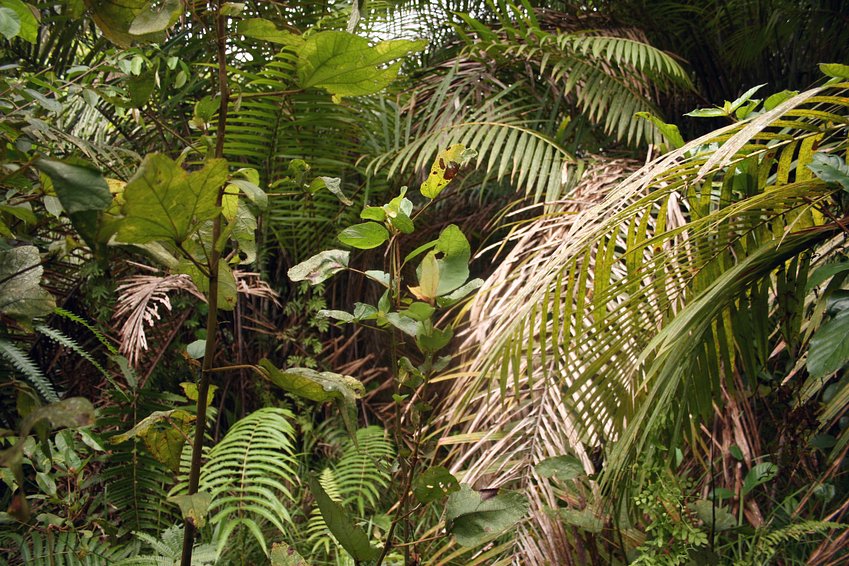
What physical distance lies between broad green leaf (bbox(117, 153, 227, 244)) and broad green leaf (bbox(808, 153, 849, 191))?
861 mm

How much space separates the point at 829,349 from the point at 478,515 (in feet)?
1.93

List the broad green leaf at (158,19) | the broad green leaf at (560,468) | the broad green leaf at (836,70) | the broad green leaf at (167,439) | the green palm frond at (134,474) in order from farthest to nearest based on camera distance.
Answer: the green palm frond at (134,474), the broad green leaf at (560,468), the broad green leaf at (836,70), the broad green leaf at (167,439), the broad green leaf at (158,19)

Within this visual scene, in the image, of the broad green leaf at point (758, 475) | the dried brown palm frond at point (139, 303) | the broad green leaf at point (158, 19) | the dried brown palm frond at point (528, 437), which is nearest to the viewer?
the broad green leaf at point (158, 19)

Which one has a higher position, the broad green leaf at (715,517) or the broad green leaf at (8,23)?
the broad green leaf at (8,23)

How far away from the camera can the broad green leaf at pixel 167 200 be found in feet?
1.58

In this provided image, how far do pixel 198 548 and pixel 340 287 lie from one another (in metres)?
1.45

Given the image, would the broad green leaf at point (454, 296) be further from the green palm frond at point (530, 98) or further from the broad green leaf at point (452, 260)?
the green palm frond at point (530, 98)

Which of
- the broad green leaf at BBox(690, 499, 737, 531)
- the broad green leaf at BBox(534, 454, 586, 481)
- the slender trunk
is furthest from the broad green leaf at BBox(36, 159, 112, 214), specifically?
the broad green leaf at BBox(690, 499, 737, 531)

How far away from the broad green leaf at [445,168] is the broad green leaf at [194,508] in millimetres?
367

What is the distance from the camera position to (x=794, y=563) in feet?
5.91

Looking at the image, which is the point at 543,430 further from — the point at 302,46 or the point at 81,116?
the point at 81,116

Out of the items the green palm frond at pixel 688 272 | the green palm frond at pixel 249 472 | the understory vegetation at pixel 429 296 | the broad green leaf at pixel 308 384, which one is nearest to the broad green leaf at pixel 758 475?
the understory vegetation at pixel 429 296

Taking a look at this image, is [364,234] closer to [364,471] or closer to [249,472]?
[249,472]

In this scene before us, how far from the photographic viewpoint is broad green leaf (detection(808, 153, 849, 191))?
3.26ft
